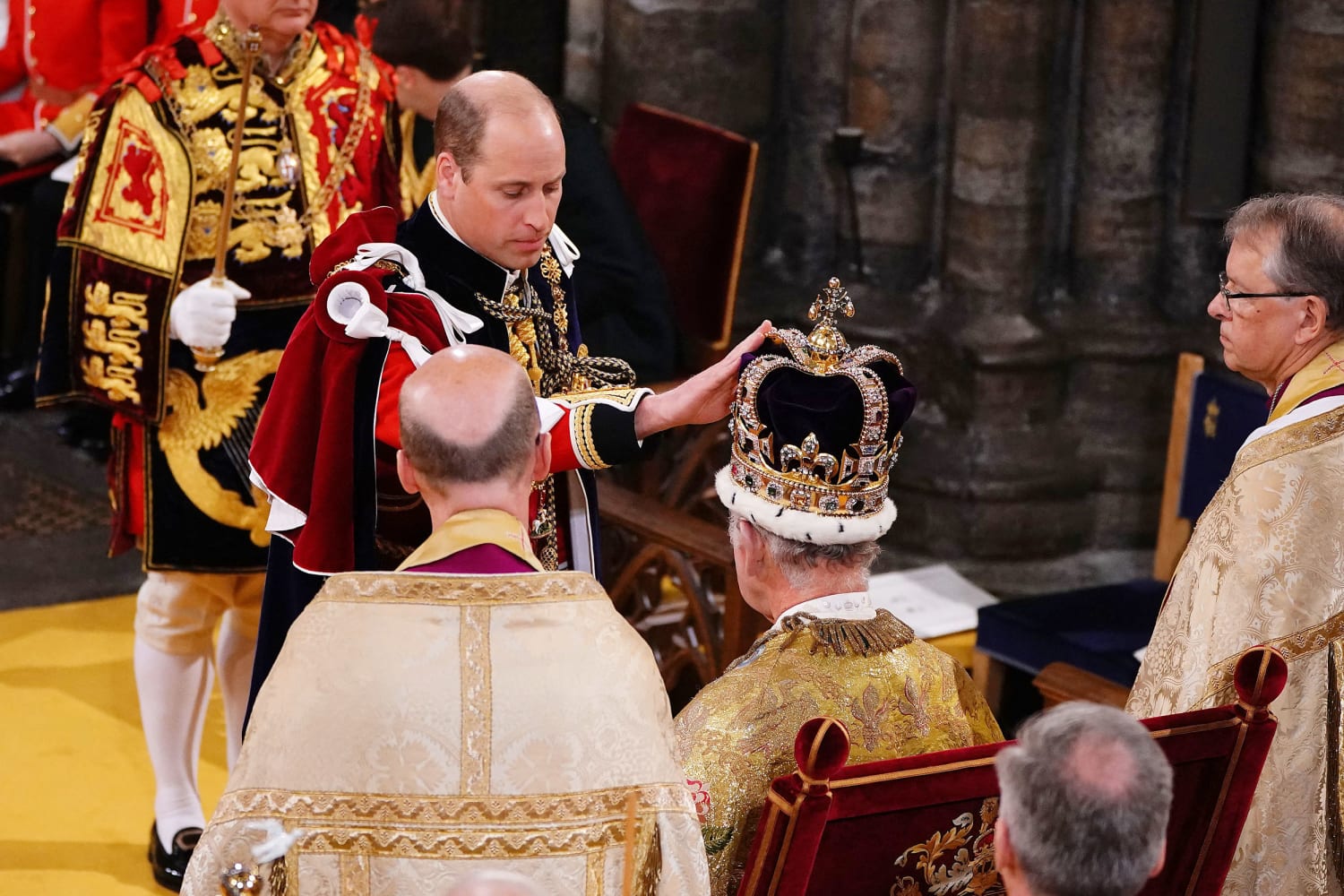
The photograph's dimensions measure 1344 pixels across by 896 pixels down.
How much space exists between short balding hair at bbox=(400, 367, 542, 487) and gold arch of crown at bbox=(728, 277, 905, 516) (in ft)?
1.91

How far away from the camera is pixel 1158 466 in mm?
6250

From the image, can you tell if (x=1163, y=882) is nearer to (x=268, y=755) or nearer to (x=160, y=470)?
(x=268, y=755)

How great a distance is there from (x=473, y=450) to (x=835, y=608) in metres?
0.72

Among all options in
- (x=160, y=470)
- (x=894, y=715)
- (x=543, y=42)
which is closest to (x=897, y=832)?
(x=894, y=715)

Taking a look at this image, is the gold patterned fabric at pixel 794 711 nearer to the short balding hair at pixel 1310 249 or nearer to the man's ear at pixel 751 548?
the man's ear at pixel 751 548

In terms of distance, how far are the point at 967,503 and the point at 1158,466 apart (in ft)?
2.15

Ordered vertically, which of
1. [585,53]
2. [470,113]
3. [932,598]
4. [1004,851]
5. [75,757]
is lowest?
[75,757]

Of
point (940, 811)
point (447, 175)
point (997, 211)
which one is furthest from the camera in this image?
point (997, 211)

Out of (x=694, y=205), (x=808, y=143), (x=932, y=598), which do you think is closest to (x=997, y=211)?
(x=808, y=143)

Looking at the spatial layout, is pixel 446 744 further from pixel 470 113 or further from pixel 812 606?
pixel 470 113

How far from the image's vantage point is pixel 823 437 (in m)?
2.75

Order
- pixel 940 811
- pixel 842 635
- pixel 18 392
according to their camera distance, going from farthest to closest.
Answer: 1. pixel 18 392
2. pixel 842 635
3. pixel 940 811

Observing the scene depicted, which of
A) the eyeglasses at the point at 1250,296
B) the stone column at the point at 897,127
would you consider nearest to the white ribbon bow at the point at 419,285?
the eyeglasses at the point at 1250,296

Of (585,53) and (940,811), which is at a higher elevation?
(585,53)
